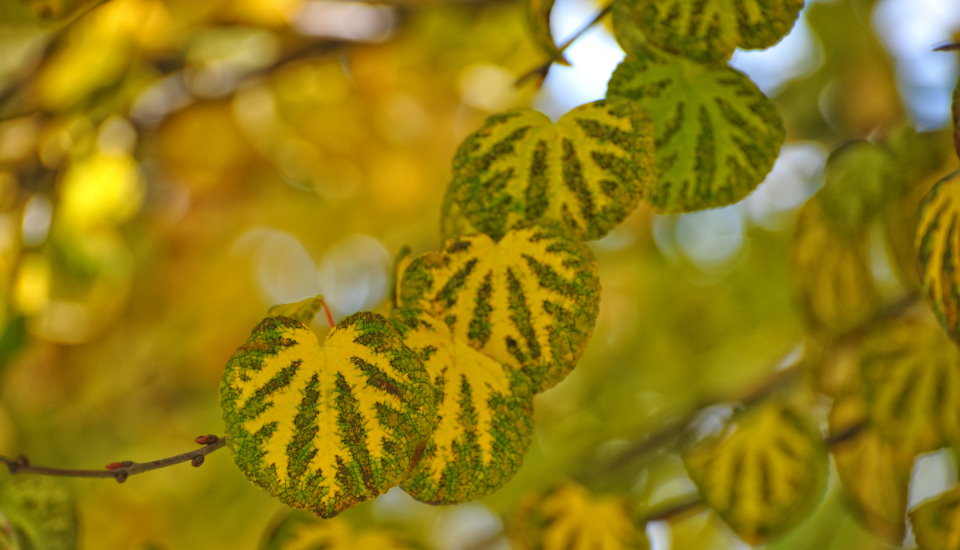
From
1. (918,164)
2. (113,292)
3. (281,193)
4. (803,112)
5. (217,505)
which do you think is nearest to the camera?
(918,164)

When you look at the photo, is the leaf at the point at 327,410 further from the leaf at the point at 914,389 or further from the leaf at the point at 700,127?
the leaf at the point at 914,389

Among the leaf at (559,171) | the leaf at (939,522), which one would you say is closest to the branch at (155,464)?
the leaf at (559,171)

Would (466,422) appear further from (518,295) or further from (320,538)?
(320,538)

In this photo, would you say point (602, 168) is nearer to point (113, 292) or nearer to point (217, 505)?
point (113, 292)

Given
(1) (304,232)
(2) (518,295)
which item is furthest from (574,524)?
(1) (304,232)

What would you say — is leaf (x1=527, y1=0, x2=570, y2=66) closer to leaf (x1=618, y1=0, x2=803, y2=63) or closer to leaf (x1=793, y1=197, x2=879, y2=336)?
leaf (x1=618, y1=0, x2=803, y2=63)

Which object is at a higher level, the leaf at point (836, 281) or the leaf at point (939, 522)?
the leaf at point (836, 281)

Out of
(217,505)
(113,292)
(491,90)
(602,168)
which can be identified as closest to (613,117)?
(602,168)
